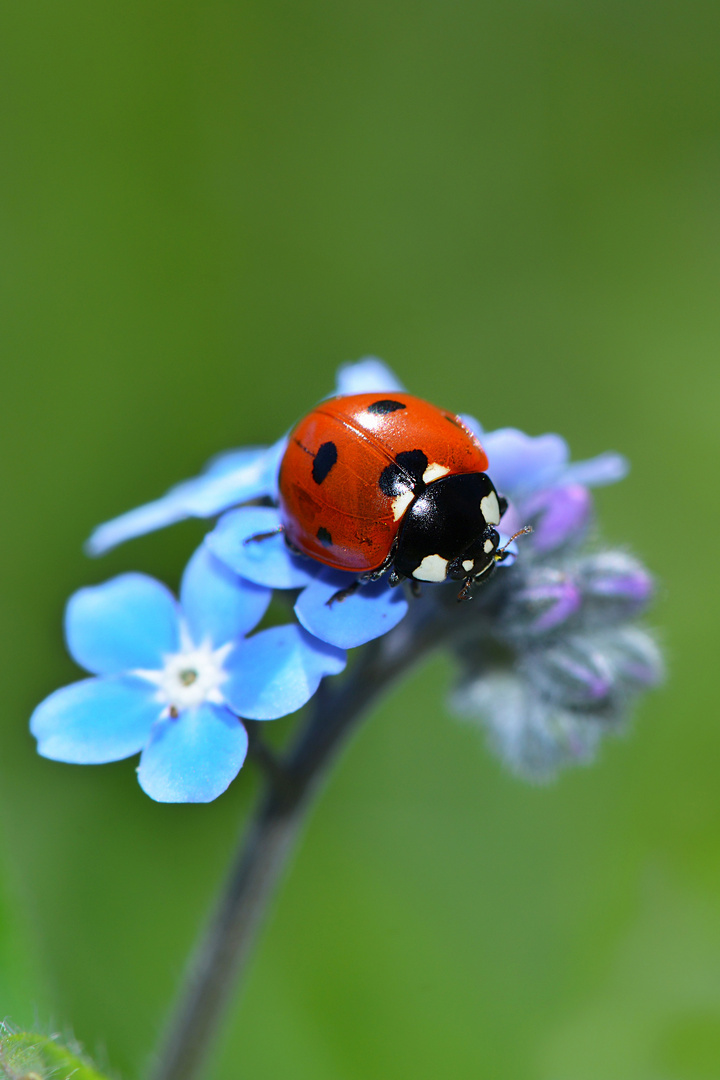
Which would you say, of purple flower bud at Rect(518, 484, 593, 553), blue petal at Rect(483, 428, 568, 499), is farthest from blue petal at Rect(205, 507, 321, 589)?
purple flower bud at Rect(518, 484, 593, 553)

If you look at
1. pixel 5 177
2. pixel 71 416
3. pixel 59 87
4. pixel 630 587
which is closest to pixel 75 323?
pixel 71 416

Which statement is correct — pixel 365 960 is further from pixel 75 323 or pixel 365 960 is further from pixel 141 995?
pixel 75 323

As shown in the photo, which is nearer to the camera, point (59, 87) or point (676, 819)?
point (676, 819)

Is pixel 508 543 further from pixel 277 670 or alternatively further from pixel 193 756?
pixel 193 756

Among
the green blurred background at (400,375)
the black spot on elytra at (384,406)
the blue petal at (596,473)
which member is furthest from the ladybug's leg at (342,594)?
the green blurred background at (400,375)

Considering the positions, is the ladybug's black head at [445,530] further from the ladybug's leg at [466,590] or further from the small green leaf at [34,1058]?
the small green leaf at [34,1058]

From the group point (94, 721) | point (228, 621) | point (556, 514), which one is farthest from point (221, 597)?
point (556, 514)

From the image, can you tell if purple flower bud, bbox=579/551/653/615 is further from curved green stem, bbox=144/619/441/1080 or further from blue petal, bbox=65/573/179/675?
blue petal, bbox=65/573/179/675
